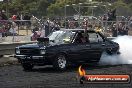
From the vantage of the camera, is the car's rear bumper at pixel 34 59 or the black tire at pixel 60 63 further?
the black tire at pixel 60 63

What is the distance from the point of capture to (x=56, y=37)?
51.5 feet

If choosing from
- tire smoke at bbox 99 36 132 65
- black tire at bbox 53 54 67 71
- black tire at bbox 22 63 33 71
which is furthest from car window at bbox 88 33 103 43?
black tire at bbox 22 63 33 71

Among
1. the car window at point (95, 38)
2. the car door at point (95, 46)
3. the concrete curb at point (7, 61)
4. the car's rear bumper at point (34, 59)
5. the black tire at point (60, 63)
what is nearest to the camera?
the car's rear bumper at point (34, 59)

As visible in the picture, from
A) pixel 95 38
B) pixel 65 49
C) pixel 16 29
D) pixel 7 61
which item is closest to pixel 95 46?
pixel 95 38

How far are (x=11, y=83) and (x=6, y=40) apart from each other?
769 cm

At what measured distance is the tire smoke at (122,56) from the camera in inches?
678

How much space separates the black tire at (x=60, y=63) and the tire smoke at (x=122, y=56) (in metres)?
2.37

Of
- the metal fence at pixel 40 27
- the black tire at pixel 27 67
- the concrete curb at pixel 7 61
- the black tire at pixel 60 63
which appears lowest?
the concrete curb at pixel 7 61

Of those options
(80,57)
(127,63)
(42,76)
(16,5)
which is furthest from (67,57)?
(16,5)

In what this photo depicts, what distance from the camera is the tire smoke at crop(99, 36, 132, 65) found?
1722 centimetres

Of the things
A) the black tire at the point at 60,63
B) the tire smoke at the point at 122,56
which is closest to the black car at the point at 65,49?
the black tire at the point at 60,63

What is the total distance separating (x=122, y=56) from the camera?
17891mm

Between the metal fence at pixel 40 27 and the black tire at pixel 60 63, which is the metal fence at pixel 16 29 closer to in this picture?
the metal fence at pixel 40 27

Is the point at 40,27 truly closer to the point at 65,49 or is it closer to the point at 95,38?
the point at 95,38
